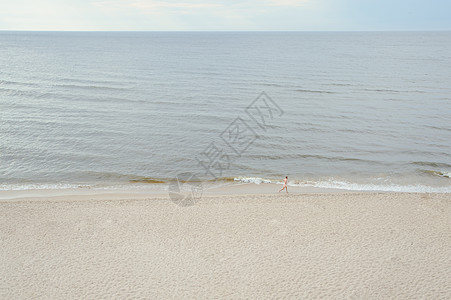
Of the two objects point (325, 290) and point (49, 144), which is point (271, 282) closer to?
point (325, 290)

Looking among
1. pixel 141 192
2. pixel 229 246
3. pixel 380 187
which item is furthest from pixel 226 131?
pixel 229 246

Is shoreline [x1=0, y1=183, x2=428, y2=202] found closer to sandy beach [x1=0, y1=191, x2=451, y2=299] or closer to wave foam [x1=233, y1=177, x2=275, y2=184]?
sandy beach [x1=0, y1=191, x2=451, y2=299]

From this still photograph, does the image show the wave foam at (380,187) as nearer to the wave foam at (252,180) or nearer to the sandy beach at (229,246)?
the sandy beach at (229,246)

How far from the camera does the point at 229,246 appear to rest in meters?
13.6

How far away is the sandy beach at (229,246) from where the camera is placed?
11.5m

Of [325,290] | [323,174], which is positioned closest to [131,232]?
[325,290]

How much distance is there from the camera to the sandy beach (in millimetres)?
11500

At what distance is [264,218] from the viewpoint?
15508 millimetres

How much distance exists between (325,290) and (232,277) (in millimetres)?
3172

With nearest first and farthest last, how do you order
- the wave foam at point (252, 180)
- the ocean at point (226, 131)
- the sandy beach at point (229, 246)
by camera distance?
1. the sandy beach at point (229, 246)
2. the wave foam at point (252, 180)
3. the ocean at point (226, 131)

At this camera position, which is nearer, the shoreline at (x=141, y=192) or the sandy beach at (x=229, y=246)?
the sandy beach at (x=229, y=246)

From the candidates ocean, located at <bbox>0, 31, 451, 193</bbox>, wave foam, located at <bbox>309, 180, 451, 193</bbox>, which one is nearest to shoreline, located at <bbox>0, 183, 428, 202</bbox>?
wave foam, located at <bbox>309, 180, 451, 193</bbox>

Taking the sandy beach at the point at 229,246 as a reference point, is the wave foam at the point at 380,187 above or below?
above

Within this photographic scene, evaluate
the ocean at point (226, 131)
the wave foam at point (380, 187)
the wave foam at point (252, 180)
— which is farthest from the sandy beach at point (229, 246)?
the ocean at point (226, 131)
